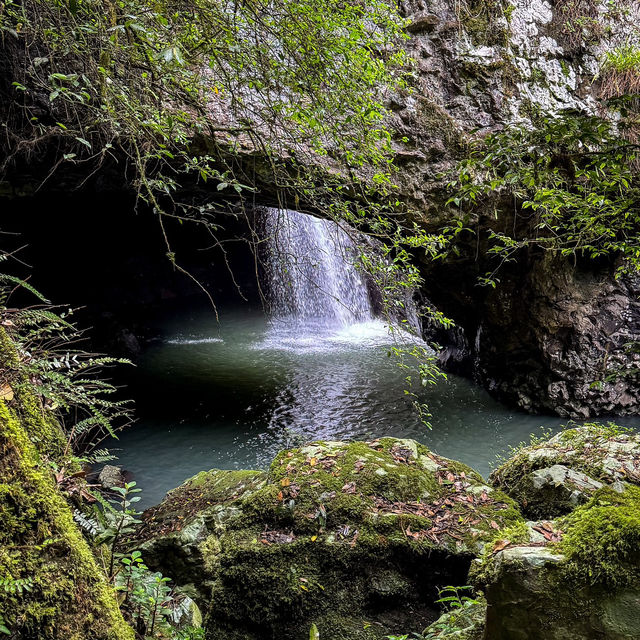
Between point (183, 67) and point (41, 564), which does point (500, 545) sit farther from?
point (183, 67)

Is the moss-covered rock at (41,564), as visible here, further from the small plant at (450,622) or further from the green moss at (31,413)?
the small plant at (450,622)

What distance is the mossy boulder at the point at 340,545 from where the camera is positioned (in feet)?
7.63

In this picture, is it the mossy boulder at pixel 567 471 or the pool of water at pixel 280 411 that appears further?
the pool of water at pixel 280 411

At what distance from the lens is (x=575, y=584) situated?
134cm

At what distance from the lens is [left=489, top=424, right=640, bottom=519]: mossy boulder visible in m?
2.94

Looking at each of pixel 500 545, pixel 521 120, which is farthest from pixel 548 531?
pixel 521 120

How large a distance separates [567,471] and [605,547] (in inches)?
79.0

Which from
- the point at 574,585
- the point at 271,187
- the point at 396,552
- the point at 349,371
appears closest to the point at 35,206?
the point at 271,187

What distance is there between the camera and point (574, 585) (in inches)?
52.8

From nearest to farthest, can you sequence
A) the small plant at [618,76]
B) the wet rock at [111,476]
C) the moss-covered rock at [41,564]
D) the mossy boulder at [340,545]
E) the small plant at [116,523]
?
the moss-covered rock at [41,564] < the small plant at [116,523] < the mossy boulder at [340,545] < the wet rock at [111,476] < the small plant at [618,76]

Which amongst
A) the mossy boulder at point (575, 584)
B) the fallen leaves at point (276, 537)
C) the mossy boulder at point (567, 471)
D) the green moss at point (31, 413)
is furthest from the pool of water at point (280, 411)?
the green moss at point (31, 413)

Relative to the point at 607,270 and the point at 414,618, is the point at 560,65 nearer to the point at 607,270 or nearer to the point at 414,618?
the point at 607,270

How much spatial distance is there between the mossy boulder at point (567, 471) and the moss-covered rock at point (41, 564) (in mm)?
2643

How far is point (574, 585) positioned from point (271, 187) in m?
6.20
